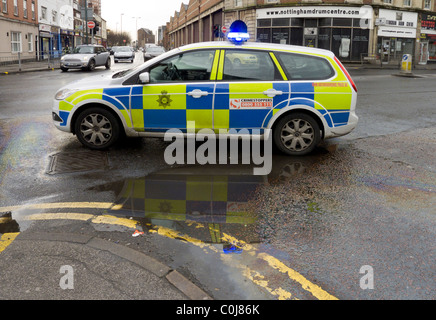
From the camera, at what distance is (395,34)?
38375 mm

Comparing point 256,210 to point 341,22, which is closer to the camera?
point 256,210

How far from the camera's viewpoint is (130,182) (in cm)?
520

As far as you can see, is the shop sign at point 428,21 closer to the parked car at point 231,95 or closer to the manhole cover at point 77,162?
the parked car at point 231,95

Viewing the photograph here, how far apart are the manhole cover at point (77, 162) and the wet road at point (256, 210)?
2cm

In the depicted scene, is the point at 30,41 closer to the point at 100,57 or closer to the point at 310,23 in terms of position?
A: the point at 100,57

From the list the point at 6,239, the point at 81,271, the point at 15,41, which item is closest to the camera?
the point at 81,271

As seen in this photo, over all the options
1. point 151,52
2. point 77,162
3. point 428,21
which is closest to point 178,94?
point 77,162

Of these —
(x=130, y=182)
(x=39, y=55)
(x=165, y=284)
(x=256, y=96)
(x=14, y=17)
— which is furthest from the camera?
(x=39, y=55)

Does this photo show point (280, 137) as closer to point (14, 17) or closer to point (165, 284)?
point (165, 284)

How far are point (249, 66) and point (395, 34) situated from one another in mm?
36991

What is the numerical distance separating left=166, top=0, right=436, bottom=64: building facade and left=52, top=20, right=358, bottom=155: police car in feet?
103

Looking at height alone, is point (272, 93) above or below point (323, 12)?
below
